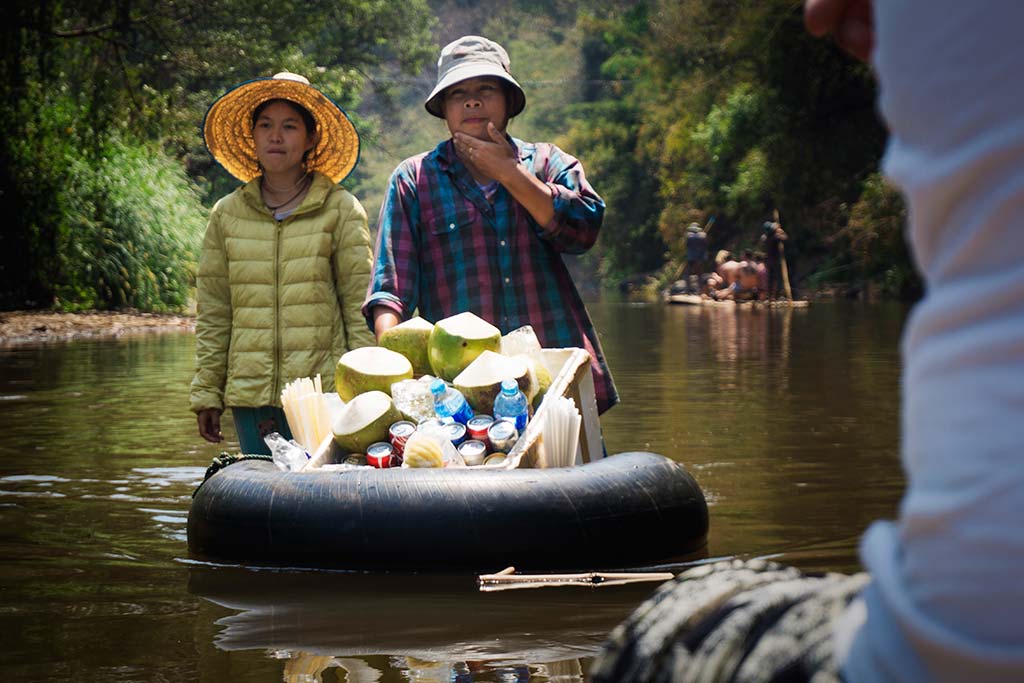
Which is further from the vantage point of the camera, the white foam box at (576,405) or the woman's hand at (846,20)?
the white foam box at (576,405)

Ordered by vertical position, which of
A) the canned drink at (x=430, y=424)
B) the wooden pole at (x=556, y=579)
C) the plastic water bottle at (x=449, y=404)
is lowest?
the wooden pole at (x=556, y=579)

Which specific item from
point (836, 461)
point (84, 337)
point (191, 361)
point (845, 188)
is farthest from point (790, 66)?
point (836, 461)

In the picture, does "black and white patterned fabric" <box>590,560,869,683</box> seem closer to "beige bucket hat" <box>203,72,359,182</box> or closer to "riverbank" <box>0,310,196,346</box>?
"beige bucket hat" <box>203,72,359,182</box>

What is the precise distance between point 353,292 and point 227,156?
964 mm

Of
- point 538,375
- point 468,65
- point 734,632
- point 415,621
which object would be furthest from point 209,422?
point 734,632

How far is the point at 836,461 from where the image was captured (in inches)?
326

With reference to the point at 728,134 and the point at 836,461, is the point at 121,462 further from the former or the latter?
the point at 728,134

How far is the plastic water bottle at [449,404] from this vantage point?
550cm

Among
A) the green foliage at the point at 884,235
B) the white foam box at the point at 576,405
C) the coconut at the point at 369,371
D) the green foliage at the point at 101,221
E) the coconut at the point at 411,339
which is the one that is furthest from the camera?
the green foliage at the point at 884,235

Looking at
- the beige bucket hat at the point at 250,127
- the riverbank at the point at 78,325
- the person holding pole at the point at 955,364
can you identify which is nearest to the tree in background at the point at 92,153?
the riverbank at the point at 78,325

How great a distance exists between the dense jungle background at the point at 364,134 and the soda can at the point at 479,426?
17881 mm

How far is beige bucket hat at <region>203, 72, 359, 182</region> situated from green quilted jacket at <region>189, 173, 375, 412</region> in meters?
0.27

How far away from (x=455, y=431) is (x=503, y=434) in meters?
0.17

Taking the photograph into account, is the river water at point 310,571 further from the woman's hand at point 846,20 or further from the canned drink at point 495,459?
the woman's hand at point 846,20
